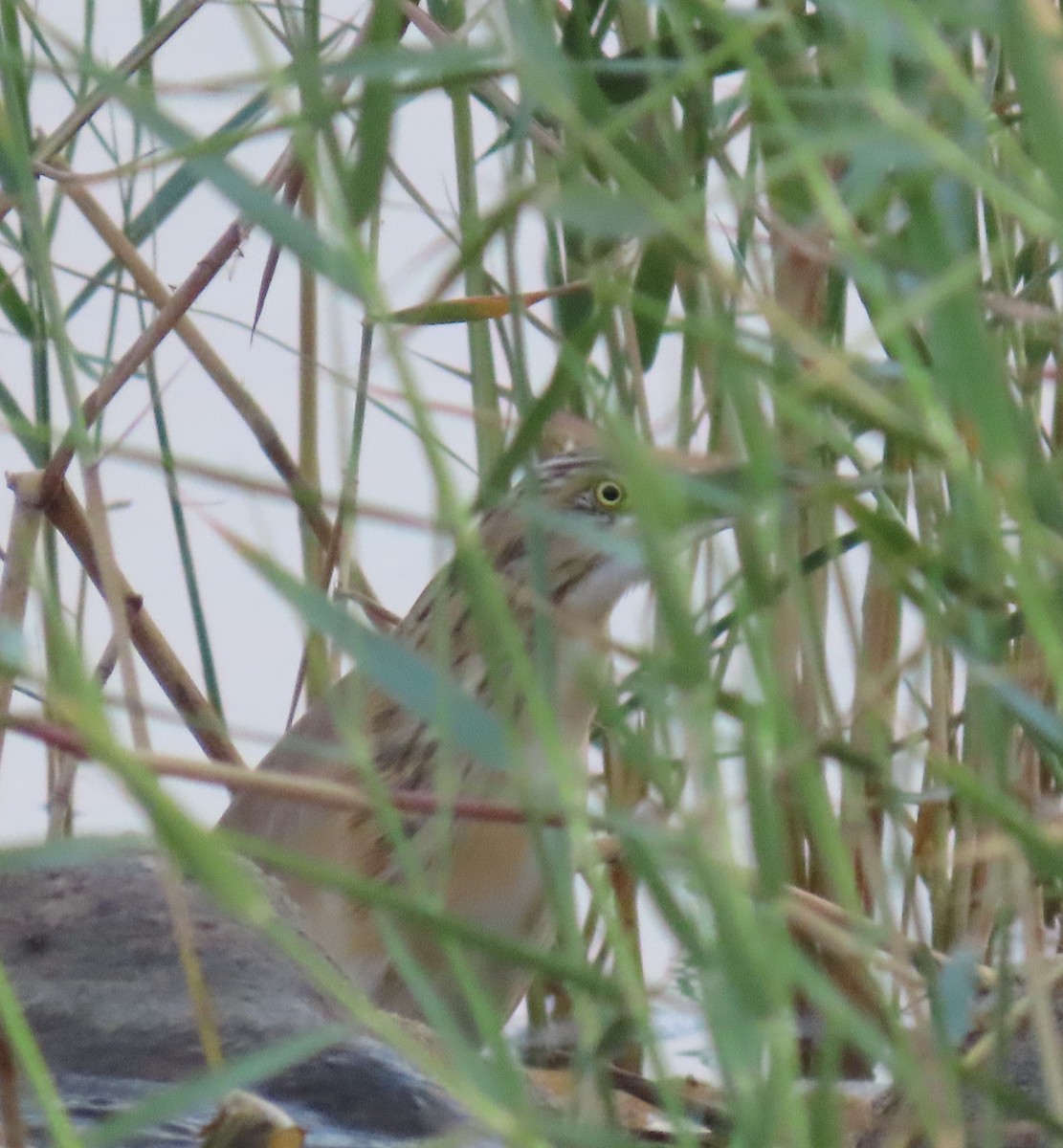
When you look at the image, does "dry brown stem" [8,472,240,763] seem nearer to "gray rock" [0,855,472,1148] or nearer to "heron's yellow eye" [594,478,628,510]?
"gray rock" [0,855,472,1148]

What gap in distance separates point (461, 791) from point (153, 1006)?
0.45 metres

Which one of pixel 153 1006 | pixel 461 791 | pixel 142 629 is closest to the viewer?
pixel 153 1006

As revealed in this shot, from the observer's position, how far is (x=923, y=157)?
71cm

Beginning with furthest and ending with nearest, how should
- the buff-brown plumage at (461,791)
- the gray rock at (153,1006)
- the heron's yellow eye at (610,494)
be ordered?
the heron's yellow eye at (610,494), the buff-brown plumage at (461,791), the gray rock at (153,1006)

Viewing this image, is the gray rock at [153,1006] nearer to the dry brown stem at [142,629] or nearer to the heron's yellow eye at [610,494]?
the dry brown stem at [142,629]

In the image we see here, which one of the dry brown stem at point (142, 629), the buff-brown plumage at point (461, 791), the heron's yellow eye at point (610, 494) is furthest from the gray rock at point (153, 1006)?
the heron's yellow eye at point (610, 494)

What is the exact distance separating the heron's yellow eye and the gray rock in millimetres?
695

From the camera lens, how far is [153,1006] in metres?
1.36

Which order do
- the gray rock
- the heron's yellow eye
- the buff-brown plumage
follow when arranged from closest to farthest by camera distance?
the gray rock
the buff-brown plumage
the heron's yellow eye

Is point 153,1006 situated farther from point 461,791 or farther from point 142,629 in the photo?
point 142,629

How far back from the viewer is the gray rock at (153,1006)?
4.14 feet

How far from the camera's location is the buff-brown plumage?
1882 mm

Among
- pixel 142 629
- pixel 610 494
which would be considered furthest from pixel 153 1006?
pixel 610 494

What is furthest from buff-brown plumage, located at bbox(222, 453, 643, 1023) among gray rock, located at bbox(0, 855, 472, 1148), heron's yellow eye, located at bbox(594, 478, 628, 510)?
gray rock, located at bbox(0, 855, 472, 1148)
